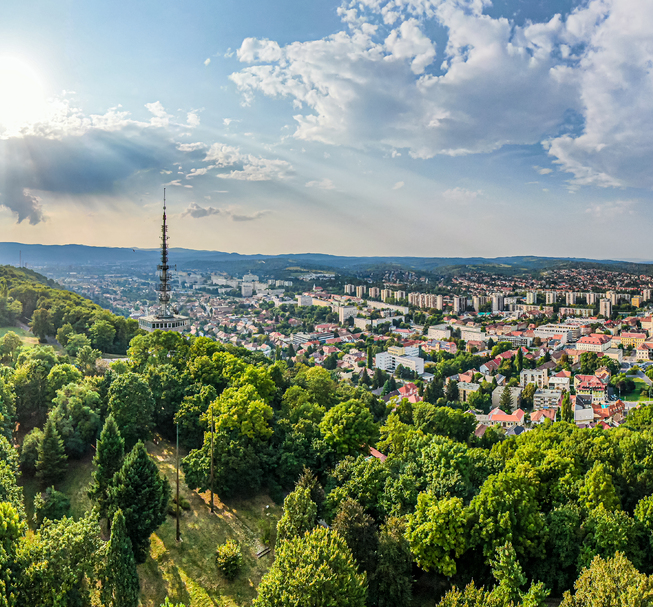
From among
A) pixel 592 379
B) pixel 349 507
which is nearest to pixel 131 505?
pixel 349 507

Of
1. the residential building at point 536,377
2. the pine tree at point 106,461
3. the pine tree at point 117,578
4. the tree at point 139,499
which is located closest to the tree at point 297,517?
the tree at point 139,499

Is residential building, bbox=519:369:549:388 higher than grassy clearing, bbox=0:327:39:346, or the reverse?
grassy clearing, bbox=0:327:39:346

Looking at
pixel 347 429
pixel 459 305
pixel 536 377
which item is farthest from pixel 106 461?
pixel 459 305

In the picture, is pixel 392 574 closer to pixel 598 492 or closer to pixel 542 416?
pixel 598 492

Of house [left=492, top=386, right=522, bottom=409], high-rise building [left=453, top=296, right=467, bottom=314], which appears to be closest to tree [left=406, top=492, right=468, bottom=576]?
house [left=492, top=386, right=522, bottom=409]

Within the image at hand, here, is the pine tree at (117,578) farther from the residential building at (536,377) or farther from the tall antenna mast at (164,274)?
the residential building at (536,377)

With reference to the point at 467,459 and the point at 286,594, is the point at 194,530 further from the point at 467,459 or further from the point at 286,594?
the point at 467,459

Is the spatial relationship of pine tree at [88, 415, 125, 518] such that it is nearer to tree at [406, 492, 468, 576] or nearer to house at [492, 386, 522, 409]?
tree at [406, 492, 468, 576]
